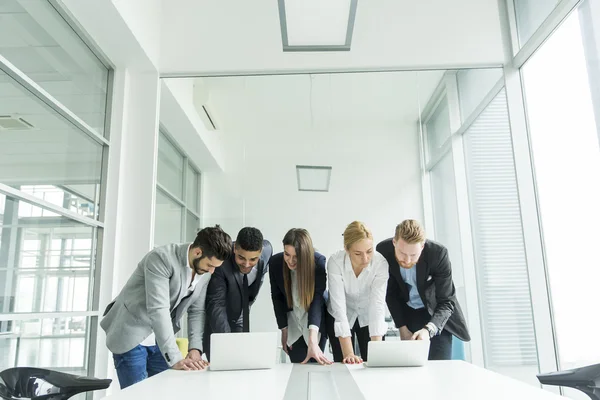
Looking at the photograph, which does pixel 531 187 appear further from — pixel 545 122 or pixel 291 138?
pixel 291 138

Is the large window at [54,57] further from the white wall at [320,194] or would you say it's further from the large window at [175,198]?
the white wall at [320,194]

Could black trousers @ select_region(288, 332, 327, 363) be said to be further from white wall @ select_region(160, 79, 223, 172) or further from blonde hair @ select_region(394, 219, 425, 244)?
white wall @ select_region(160, 79, 223, 172)

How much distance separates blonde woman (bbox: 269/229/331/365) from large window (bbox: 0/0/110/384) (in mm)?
1267

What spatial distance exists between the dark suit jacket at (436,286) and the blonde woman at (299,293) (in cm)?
45

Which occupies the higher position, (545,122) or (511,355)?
(545,122)

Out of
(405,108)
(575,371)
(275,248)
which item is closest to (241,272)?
(275,248)

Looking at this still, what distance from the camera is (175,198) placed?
4301 millimetres

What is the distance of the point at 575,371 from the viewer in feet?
6.30

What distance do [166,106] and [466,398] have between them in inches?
137

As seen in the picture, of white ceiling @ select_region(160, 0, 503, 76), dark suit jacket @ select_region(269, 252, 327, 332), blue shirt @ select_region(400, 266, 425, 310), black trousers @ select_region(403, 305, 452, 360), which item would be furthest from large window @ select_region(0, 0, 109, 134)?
black trousers @ select_region(403, 305, 452, 360)

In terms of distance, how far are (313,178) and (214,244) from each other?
5.92ft

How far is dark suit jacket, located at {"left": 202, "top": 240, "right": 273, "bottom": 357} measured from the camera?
287 centimetres

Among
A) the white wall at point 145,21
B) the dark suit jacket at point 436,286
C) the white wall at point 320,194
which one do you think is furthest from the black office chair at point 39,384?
the white wall at point 145,21

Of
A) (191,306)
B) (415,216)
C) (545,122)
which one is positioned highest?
(545,122)
